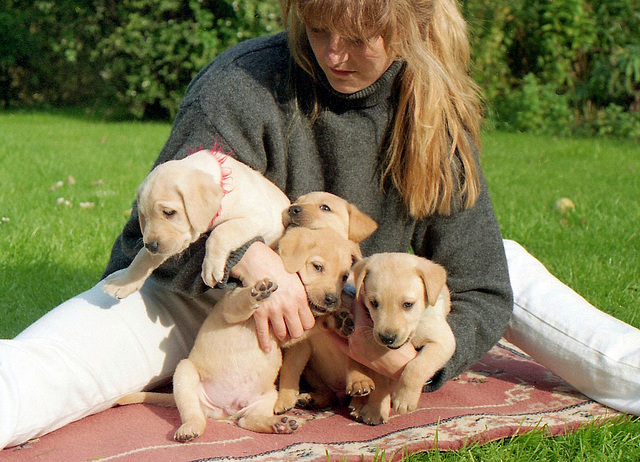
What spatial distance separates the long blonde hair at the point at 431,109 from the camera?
10.9ft

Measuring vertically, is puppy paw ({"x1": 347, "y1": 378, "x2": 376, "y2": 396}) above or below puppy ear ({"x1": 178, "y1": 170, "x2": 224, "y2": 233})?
below

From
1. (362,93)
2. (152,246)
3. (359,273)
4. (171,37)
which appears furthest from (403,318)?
(171,37)

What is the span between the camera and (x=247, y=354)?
3.06 m

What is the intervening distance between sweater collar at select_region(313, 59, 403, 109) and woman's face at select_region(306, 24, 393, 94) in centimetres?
10

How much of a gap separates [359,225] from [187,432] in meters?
1.21

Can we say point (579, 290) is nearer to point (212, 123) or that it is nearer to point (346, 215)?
point (346, 215)

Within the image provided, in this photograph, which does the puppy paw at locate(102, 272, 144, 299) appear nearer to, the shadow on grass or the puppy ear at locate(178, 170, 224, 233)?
the puppy ear at locate(178, 170, 224, 233)

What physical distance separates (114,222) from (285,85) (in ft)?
10.7

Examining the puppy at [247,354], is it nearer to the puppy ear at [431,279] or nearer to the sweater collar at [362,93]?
the puppy ear at [431,279]

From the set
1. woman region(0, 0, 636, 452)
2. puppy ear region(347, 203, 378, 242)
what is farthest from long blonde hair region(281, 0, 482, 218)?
puppy ear region(347, 203, 378, 242)

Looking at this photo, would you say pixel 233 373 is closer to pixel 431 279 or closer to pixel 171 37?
pixel 431 279

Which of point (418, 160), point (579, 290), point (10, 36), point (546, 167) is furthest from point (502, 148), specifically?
point (10, 36)

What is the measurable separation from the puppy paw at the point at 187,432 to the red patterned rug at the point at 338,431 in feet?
0.10

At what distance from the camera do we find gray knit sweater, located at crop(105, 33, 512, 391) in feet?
11.0
